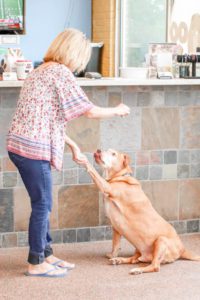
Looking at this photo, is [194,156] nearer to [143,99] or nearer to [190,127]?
[190,127]

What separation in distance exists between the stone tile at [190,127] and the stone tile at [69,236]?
0.86 metres

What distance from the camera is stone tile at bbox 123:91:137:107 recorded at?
12.4 ft

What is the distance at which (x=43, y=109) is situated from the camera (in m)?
2.99

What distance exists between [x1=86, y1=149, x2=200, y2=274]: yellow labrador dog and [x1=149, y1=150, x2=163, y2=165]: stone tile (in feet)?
1.51

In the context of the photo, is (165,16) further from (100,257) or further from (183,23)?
(100,257)

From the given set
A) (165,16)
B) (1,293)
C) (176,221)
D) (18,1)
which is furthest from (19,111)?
(18,1)

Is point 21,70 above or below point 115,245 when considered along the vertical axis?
above

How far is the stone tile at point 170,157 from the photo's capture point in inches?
155

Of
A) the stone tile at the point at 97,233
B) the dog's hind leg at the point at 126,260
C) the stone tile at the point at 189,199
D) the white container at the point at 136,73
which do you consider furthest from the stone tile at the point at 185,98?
the dog's hind leg at the point at 126,260

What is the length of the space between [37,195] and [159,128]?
111 centimetres

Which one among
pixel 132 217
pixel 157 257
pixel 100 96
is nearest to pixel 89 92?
pixel 100 96

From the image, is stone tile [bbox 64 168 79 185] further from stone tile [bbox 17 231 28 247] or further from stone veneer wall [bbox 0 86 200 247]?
stone tile [bbox 17 231 28 247]

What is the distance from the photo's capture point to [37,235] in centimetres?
312

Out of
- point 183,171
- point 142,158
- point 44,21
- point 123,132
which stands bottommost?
point 183,171
